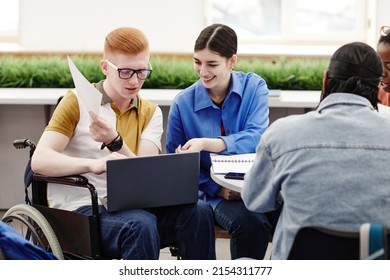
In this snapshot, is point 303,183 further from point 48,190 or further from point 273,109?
point 273,109

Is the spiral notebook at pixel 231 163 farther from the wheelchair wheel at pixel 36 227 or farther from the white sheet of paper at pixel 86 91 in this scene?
the wheelchair wheel at pixel 36 227

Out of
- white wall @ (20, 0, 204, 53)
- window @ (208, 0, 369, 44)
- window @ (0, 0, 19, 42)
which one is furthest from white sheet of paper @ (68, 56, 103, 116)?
window @ (0, 0, 19, 42)

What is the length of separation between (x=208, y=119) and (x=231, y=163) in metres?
0.40

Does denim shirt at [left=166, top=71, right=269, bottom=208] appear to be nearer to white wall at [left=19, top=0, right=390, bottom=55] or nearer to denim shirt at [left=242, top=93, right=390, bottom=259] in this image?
denim shirt at [left=242, top=93, right=390, bottom=259]

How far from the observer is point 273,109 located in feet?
14.9

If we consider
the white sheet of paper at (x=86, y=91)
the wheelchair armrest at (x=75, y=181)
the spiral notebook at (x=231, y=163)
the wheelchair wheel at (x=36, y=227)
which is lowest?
the wheelchair wheel at (x=36, y=227)

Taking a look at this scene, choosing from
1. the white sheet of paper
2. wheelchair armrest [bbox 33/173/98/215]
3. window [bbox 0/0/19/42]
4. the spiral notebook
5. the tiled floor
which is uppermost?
window [bbox 0/0/19/42]

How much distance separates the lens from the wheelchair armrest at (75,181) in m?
2.65

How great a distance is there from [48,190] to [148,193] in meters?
0.47

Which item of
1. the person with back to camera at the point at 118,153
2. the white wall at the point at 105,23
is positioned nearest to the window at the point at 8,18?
the white wall at the point at 105,23

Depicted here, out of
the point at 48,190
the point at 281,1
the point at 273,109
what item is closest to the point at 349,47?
the point at 48,190

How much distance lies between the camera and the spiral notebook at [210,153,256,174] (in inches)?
110

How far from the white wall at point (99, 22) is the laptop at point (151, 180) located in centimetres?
491

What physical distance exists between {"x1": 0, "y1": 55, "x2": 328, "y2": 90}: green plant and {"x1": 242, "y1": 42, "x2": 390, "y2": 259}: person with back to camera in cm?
283
